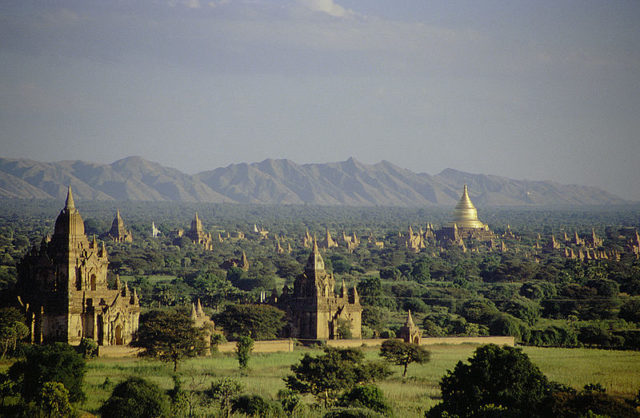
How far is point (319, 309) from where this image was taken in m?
59.8

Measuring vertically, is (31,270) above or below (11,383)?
above

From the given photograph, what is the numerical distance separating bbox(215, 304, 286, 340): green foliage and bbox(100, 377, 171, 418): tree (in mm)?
20401

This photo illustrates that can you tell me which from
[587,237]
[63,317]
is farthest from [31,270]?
[587,237]

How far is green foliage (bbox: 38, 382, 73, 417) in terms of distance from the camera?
116 feet

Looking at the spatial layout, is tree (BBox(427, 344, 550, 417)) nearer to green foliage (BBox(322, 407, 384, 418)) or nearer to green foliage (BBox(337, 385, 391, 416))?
green foliage (BBox(322, 407, 384, 418))

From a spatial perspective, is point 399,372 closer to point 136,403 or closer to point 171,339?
point 171,339

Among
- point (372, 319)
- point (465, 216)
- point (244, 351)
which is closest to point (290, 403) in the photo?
point (244, 351)

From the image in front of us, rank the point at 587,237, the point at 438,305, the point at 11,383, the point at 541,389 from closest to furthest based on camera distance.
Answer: the point at 541,389, the point at 11,383, the point at 438,305, the point at 587,237

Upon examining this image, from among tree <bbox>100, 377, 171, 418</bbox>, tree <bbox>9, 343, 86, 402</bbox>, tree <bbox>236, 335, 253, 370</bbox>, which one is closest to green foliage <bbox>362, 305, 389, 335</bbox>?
tree <bbox>236, 335, 253, 370</bbox>

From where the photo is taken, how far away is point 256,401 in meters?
38.5

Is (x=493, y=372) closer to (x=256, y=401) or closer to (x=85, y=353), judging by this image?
(x=256, y=401)

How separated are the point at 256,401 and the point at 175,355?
43.7 ft

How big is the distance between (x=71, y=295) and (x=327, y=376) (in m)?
18.4

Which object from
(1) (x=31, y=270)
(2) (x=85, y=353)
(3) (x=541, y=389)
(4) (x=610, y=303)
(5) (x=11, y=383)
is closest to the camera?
(3) (x=541, y=389)
